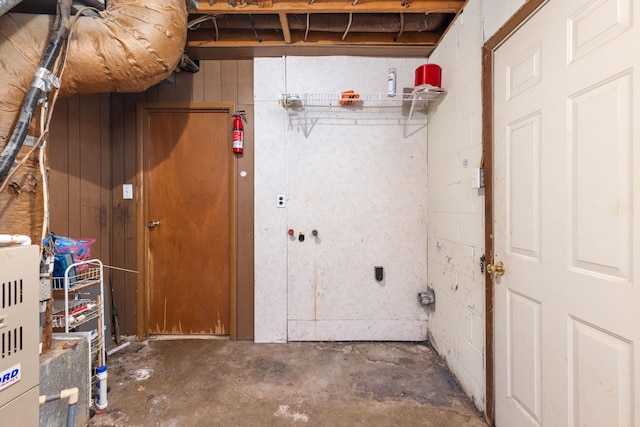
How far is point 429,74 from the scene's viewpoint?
6.71ft

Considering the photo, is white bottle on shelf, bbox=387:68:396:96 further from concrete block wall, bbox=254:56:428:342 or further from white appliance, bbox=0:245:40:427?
white appliance, bbox=0:245:40:427

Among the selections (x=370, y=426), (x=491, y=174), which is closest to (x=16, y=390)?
(x=370, y=426)

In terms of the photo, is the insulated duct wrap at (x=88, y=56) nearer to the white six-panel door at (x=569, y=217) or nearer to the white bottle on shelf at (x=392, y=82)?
the white bottle on shelf at (x=392, y=82)

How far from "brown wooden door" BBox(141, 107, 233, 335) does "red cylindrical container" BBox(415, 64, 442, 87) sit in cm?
165

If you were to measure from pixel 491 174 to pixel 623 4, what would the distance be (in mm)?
781

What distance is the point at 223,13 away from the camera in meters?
1.96

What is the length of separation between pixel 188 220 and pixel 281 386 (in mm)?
1585

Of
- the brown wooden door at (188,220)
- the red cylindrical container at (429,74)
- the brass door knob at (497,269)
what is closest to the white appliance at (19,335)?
the brown wooden door at (188,220)

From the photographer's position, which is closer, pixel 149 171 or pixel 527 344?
pixel 527 344

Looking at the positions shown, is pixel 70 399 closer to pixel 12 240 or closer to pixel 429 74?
pixel 12 240

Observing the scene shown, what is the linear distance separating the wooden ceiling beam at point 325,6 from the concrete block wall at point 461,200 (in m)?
0.18

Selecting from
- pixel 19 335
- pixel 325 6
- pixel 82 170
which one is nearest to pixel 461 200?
pixel 325 6

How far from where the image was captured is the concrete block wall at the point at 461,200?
63.9 inches

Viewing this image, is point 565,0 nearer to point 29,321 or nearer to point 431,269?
point 431,269
